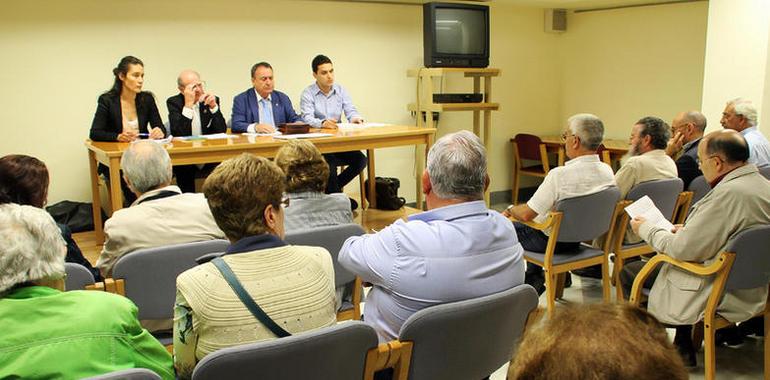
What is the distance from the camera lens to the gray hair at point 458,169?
1951 mm

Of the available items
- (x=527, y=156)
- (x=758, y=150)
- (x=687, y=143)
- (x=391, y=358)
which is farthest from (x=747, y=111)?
(x=391, y=358)

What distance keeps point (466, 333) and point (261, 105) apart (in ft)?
12.8

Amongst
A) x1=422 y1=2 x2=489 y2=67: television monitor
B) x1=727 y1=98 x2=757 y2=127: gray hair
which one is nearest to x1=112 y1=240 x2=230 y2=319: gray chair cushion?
x1=727 y1=98 x2=757 y2=127: gray hair

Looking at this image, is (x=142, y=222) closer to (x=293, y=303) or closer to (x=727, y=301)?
(x=293, y=303)

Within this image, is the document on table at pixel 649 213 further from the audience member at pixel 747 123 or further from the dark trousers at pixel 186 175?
the dark trousers at pixel 186 175

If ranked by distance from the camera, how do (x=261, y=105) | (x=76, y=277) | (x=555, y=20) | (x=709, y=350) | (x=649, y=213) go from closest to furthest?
(x=76, y=277), (x=709, y=350), (x=649, y=213), (x=261, y=105), (x=555, y=20)

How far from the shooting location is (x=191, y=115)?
4.67m

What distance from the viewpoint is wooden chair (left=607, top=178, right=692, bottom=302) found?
344 centimetres

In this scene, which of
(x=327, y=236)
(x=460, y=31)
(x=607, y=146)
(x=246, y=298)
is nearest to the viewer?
(x=246, y=298)

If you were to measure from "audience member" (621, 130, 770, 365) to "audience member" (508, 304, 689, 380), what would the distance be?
6.82 ft

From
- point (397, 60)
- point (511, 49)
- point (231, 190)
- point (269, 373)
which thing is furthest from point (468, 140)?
point (511, 49)

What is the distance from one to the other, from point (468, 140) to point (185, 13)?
13.5 ft

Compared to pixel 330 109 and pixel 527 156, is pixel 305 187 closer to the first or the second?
pixel 330 109

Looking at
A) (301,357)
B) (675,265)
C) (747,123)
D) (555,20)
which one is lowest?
(675,265)
